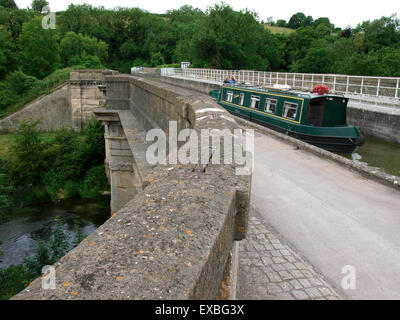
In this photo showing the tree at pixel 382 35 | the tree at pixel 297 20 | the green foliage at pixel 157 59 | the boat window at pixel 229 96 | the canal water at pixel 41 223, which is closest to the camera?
the canal water at pixel 41 223

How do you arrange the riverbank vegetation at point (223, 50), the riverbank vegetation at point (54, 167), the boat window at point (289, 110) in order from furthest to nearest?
the riverbank vegetation at point (223, 50)
the riverbank vegetation at point (54, 167)
the boat window at point (289, 110)

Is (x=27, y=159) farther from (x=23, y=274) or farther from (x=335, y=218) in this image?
(x=335, y=218)

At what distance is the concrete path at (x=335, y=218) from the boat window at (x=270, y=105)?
18.5 ft

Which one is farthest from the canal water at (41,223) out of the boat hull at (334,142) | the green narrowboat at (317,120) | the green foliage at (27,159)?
the boat hull at (334,142)

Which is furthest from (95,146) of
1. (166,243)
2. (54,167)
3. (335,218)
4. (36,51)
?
(36,51)

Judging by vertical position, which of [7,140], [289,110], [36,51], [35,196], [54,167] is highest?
[36,51]

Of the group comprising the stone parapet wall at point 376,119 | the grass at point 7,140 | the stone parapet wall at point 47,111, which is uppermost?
the stone parapet wall at point 376,119

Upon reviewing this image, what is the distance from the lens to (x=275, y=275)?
410 cm

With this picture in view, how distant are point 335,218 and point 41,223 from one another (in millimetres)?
18989

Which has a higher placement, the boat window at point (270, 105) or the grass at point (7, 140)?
the boat window at point (270, 105)

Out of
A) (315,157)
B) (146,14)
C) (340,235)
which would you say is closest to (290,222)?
(340,235)

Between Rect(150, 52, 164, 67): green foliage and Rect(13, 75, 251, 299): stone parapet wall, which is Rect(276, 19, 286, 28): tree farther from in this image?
Rect(13, 75, 251, 299): stone parapet wall

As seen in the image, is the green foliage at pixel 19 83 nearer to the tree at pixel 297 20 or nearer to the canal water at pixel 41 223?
the canal water at pixel 41 223

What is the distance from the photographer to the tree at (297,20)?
337 feet
